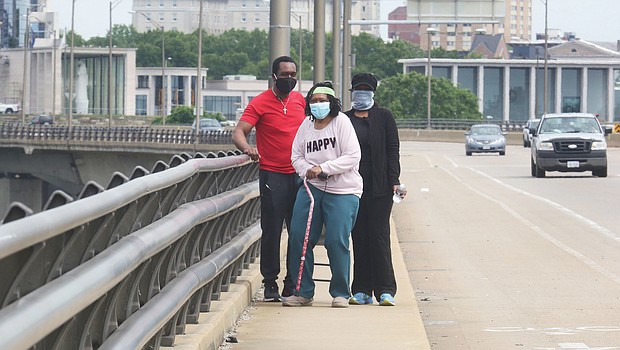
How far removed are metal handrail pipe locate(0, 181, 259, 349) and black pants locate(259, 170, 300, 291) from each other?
3.11 meters

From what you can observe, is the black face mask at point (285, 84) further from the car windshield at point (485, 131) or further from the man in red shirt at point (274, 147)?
the car windshield at point (485, 131)

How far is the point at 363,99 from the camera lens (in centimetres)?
1034

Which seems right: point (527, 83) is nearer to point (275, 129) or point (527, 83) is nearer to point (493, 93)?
point (493, 93)

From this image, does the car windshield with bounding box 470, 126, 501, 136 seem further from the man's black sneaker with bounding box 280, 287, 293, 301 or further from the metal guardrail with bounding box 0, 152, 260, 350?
the metal guardrail with bounding box 0, 152, 260, 350

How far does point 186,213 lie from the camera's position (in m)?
7.25

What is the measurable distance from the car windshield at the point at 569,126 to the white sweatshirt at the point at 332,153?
28.6 m

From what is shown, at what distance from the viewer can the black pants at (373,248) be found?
34.3 feet

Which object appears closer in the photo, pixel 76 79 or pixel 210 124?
pixel 210 124

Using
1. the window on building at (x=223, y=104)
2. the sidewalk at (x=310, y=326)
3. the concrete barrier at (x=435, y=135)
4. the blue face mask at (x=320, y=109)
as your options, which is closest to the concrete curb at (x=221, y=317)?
the sidewalk at (x=310, y=326)

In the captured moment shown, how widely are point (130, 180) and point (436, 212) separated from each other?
19.3 meters

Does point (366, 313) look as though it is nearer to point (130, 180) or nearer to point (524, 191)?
point (130, 180)

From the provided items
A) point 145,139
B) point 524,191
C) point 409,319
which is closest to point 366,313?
point 409,319

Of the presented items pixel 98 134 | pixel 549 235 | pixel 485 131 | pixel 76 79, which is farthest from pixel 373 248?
pixel 76 79

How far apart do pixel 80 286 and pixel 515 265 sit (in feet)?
36.6
